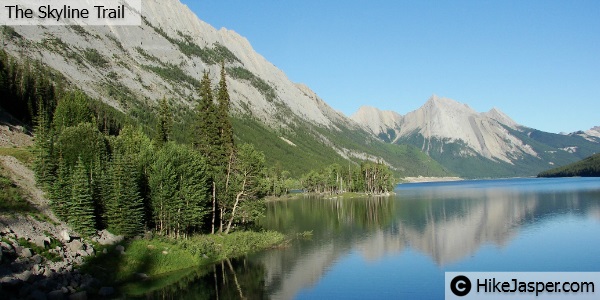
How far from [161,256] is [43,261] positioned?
622 inches

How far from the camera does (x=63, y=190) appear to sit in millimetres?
58438

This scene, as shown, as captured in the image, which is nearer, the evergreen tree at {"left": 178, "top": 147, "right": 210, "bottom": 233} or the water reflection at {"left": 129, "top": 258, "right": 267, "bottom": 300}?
the water reflection at {"left": 129, "top": 258, "right": 267, "bottom": 300}

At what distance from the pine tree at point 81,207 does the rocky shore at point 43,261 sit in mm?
1542

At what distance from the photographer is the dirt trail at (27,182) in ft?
188

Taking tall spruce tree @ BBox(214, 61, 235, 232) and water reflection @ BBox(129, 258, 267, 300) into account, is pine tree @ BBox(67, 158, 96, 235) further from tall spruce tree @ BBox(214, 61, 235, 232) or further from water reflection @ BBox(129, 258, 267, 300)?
tall spruce tree @ BBox(214, 61, 235, 232)

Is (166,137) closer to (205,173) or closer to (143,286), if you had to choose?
(205,173)

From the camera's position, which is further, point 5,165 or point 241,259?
point 241,259

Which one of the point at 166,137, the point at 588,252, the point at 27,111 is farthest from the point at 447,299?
the point at 27,111

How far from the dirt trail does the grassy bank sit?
932 centimetres

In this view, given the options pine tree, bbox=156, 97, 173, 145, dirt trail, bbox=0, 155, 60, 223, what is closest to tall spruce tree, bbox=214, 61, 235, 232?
pine tree, bbox=156, 97, 173, 145

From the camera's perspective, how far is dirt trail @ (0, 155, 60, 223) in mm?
57312

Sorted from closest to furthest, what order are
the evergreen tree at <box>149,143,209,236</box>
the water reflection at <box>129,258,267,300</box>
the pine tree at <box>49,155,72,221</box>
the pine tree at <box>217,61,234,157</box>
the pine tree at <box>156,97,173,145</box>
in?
the water reflection at <box>129,258,267,300</box> < the pine tree at <box>49,155,72,221</box> < the evergreen tree at <box>149,143,209,236</box> < the pine tree at <box>217,61,234,157</box> < the pine tree at <box>156,97,173,145</box>

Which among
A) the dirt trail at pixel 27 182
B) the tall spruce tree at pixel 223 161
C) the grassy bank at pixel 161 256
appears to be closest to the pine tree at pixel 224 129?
the tall spruce tree at pixel 223 161

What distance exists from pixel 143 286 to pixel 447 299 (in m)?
33.2
